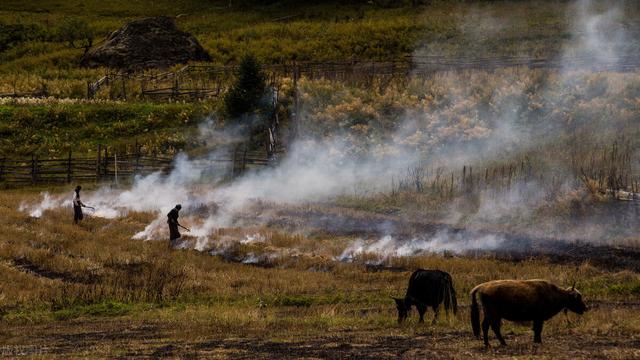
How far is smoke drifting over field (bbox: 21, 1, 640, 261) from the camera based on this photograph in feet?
104

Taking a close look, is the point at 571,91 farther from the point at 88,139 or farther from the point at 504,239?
the point at 88,139

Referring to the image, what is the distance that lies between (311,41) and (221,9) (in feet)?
95.1

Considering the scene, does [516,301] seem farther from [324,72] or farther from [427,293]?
[324,72]

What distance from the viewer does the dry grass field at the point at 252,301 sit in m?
13.8

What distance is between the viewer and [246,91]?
182 ft

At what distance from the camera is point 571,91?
1917 inches

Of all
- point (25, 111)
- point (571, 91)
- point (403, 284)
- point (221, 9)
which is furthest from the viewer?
point (221, 9)

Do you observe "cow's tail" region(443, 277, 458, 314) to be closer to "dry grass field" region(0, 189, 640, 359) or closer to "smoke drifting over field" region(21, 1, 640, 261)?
"dry grass field" region(0, 189, 640, 359)

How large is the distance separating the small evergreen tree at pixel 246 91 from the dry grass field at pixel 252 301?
2358cm

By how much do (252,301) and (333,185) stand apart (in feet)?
73.7

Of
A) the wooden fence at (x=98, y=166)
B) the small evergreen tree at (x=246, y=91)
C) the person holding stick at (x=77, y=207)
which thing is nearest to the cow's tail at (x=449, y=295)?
the person holding stick at (x=77, y=207)

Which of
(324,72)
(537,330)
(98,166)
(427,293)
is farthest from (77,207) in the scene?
(324,72)

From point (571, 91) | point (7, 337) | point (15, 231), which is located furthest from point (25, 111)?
point (7, 337)

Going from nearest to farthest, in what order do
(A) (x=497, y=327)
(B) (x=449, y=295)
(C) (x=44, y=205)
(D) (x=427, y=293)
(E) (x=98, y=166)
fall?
(A) (x=497, y=327), (D) (x=427, y=293), (B) (x=449, y=295), (C) (x=44, y=205), (E) (x=98, y=166)
